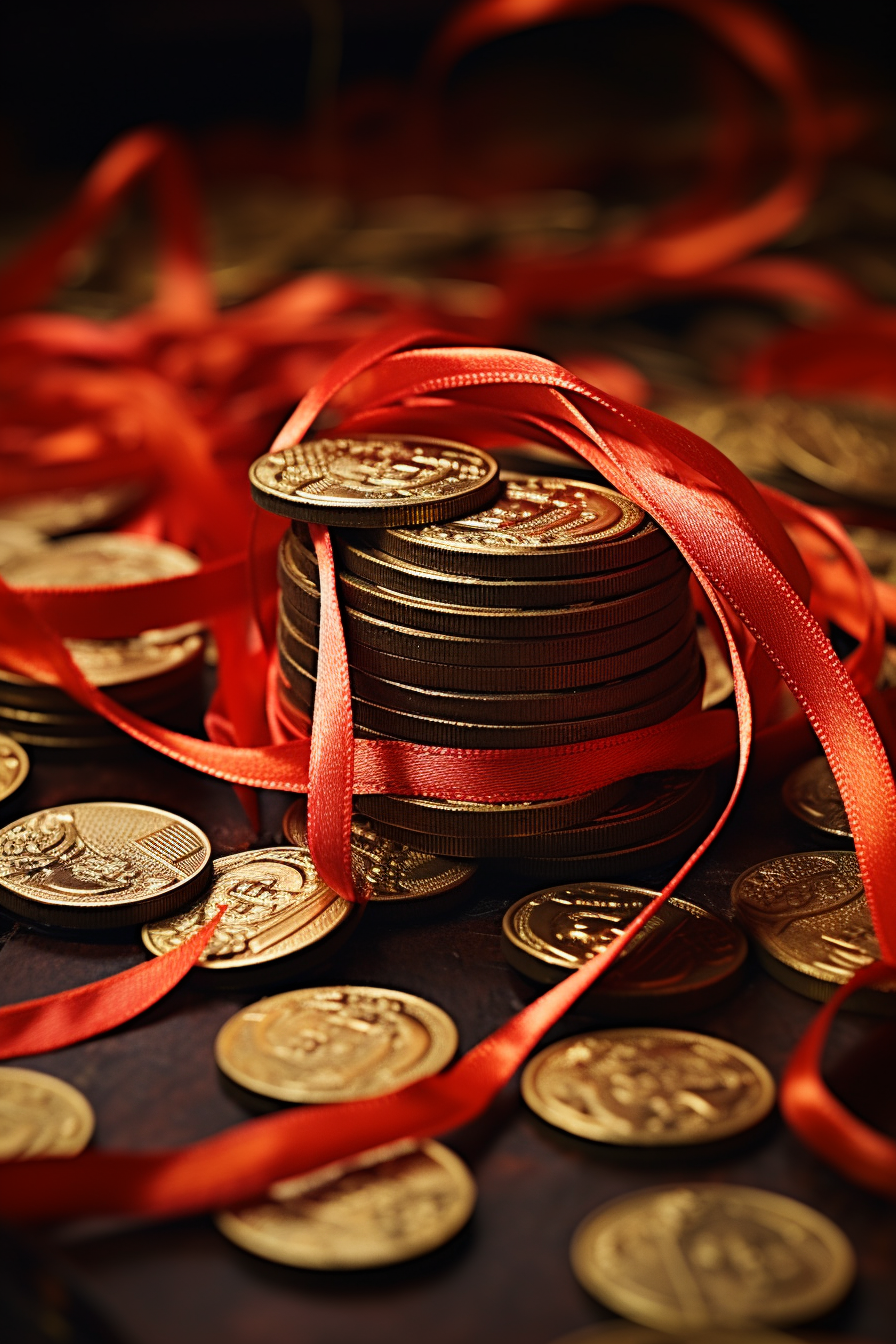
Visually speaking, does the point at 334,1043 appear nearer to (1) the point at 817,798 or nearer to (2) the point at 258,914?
(2) the point at 258,914

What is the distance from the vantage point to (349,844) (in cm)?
107

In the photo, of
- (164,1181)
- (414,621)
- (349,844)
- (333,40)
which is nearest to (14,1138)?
(164,1181)

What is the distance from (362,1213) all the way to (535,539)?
543mm

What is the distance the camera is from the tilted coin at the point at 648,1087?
87 centimetres

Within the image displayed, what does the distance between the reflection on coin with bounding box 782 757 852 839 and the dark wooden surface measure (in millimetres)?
65

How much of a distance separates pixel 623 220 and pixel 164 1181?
2778 mm

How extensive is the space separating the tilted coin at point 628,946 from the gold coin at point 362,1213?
0.64 ft

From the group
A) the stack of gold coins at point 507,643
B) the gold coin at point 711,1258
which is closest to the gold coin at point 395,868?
the stack of gold coins at point 507,643

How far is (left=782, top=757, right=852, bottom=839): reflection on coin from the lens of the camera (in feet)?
3.99

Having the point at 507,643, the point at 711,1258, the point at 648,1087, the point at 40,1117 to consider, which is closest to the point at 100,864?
the point at 40,1117

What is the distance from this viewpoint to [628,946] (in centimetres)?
104

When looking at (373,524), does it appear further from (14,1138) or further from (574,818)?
(14,1138)

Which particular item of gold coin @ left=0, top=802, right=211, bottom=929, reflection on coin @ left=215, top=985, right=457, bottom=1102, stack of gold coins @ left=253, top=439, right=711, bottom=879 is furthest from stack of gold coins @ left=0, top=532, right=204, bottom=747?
reflection on coin @ left=215, top=985, right=457, bottom=1102

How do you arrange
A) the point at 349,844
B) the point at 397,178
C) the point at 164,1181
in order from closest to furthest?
the point at 164,1181
the point at 349,844
the point at 397,178
